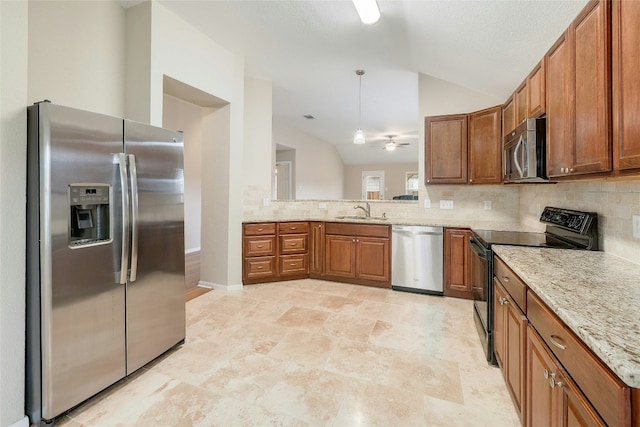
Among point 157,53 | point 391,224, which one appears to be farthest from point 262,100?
point 391,224

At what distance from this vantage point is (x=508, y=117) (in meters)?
2.94

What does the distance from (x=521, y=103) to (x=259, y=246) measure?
325cm

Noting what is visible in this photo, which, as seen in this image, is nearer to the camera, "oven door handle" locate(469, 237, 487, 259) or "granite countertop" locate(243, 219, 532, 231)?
"oven door handle" locate(469, 237, 487, 259)

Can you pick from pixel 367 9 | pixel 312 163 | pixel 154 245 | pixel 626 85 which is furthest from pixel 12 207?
pixel 312 163

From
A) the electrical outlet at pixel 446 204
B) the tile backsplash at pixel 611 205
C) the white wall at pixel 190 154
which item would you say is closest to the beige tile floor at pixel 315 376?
the tile backsplash at pixel 611 205

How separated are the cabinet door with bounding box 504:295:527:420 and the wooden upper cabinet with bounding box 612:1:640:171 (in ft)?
2.64

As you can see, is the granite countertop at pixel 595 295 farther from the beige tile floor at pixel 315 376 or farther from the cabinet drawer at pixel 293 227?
the cabinet drawer at pixel 293 227

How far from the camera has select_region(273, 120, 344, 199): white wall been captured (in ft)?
23.5

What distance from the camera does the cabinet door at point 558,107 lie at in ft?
5.35

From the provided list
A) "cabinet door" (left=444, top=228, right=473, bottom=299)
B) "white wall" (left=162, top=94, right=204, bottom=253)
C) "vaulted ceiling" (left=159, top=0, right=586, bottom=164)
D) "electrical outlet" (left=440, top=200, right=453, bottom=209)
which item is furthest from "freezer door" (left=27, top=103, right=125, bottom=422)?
"white wall" (left=162, top=94, right=204, bottom=253)

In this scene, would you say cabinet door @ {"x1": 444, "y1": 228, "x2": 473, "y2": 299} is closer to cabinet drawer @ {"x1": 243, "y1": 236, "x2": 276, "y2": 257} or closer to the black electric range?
the black electric range

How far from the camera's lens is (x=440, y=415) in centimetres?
166

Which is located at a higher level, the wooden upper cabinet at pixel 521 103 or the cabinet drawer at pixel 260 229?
the wooden upper cabinet at pixel 521 103

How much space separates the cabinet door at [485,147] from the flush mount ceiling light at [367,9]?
5.99ft
